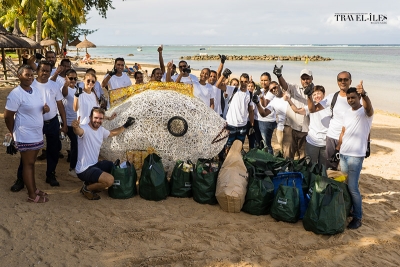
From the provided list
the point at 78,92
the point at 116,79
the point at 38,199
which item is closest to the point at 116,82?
the point at 116,79

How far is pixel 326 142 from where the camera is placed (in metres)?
4.75

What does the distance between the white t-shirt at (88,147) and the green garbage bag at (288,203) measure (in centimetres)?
239

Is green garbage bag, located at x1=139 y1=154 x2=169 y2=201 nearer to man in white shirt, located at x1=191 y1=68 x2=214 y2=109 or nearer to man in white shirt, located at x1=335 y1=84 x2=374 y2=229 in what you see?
man in white shirt, located at x1=191 y1=68 x2=214 y2=109

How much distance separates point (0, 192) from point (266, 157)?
3.64 meters

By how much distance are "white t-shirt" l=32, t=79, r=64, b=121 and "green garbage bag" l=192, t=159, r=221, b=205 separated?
218 centimetres

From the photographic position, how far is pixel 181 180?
191 inches

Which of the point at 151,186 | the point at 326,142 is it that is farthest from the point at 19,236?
the point at 326,142

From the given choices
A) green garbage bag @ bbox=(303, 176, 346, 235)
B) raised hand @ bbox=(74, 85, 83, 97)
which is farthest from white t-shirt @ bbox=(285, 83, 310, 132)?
raised hand @ bbox=(74, 85, 83, 97)

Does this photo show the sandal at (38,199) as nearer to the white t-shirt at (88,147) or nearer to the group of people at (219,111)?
the group of people at (219,111)

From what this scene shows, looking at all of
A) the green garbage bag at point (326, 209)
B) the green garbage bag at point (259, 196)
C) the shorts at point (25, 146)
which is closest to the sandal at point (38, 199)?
the shorts at point (25, 146)

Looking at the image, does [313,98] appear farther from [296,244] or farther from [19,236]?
[19,236]

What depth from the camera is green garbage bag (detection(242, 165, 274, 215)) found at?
14.4 feet

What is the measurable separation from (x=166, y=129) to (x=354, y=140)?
252 cm

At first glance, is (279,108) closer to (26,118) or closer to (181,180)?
(181,180)
